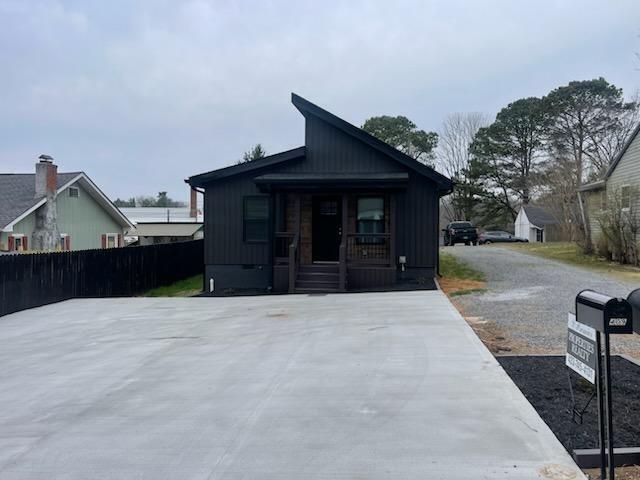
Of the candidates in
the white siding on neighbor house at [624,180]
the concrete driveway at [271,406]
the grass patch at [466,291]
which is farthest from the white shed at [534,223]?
the concrete driveway at [271,406]

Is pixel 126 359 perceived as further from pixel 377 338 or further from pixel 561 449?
pixel 561 449

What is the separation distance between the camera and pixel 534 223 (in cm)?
4372

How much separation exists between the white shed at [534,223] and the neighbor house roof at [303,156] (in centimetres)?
3338

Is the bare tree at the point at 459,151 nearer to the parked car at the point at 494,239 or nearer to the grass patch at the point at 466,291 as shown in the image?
the parked car at the point at 494,239

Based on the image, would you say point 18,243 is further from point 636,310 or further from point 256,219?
point 636,310

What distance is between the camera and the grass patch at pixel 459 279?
11.7 meters

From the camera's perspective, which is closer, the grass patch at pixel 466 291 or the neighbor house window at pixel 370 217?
the grass patch at pixel 466 291

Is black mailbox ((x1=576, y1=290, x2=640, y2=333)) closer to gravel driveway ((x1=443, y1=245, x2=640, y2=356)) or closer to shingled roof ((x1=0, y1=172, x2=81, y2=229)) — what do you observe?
gravel driveway ((x1=443, y1=245, x2=640, y2=356))

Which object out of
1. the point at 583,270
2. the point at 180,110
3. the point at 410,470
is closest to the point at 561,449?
the point at 410,470

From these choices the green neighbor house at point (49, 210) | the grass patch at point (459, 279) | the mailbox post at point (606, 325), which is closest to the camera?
the mailbox post at point (606, 325)

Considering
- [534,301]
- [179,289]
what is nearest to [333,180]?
[534,301]

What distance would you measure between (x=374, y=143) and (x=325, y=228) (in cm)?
273

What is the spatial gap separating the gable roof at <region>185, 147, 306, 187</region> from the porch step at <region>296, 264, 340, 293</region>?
3023 millimetres

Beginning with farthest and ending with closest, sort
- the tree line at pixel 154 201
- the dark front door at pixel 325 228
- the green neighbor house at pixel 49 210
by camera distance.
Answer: the tree line at pixel 154 201 < the green neighbor house at pixel 49 210 < the dark front door at pixel 325 228
